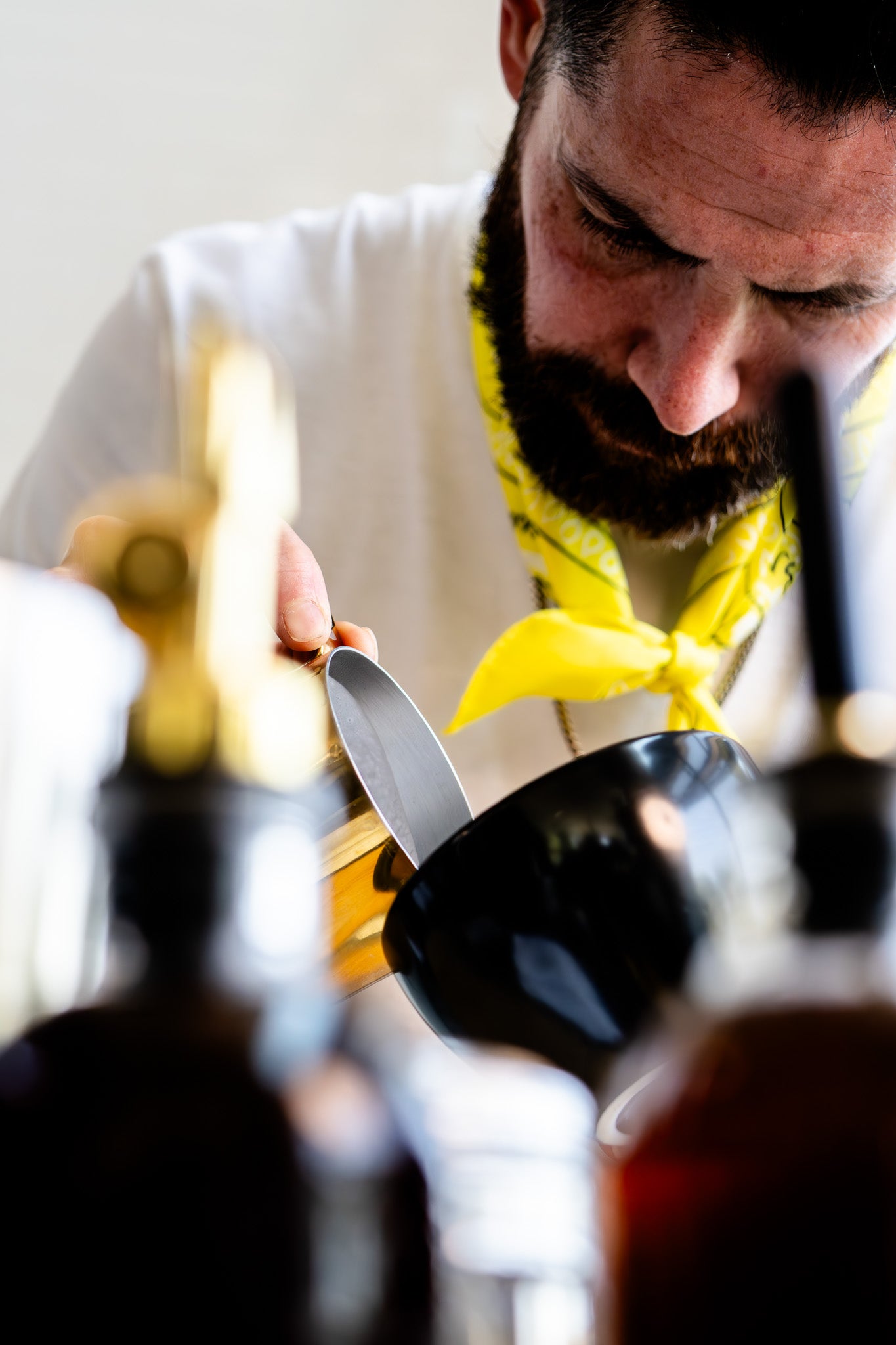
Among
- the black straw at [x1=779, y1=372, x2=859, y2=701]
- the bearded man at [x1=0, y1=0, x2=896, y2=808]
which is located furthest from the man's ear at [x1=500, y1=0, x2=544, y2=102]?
the black straw at [x1=779, y1=372, x2=859, y2=701]

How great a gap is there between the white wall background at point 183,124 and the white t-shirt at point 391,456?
46 cm

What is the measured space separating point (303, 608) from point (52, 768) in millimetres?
A: 470

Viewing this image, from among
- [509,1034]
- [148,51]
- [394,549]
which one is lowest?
[509,1034]

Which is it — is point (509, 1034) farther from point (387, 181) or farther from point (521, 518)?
point (387, 181)

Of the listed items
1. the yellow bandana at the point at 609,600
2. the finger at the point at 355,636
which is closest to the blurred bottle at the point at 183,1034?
the finger at the point at 355,636

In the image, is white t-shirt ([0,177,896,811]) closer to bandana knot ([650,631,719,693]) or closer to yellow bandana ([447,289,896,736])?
yellow bandana ([447,289,896,736])

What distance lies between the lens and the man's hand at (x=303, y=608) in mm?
402

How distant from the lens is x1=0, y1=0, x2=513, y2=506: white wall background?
1396mm

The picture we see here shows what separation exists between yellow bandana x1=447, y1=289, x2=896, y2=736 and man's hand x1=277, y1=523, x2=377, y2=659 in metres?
0.14

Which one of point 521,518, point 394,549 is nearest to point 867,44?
point 521,518

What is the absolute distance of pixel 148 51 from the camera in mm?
1406

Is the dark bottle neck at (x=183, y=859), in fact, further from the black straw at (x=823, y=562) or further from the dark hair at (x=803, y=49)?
the dark hair at (x=803, y=49)

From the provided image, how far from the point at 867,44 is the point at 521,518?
1.23ft

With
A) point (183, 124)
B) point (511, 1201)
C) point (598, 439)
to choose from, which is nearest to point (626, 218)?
point (598, 439)
